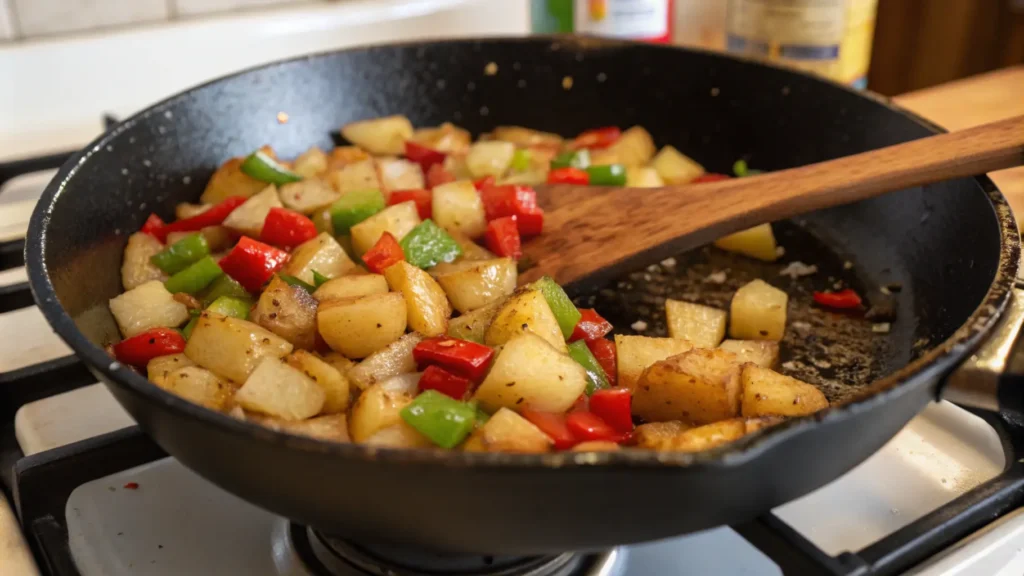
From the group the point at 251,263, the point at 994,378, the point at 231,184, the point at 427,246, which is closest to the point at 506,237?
the point at 427,246

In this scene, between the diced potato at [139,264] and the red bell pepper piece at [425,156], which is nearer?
the diced potato at [139,264]

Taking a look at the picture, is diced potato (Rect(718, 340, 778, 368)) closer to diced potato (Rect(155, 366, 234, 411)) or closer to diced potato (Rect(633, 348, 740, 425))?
diced potato (Rect(633, 348, 740, 425))

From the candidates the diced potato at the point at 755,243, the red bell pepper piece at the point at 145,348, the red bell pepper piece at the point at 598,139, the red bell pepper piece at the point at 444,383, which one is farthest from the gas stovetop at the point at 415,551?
the red bell pepper piece at the point at 598,139

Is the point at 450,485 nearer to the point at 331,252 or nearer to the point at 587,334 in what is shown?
the point at 587,334

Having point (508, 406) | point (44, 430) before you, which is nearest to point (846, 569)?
point (508, 406)

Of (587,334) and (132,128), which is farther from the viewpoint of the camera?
(132,128)

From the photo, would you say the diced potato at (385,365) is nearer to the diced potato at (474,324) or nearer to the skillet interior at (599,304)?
the diced potato at (474,324)
